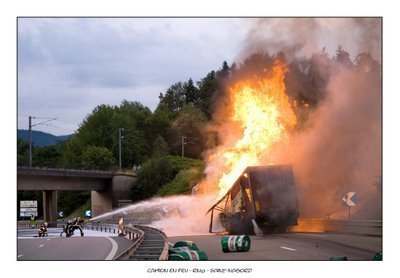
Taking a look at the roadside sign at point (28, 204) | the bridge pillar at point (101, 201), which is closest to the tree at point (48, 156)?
the roadside sign at point (28, 204)

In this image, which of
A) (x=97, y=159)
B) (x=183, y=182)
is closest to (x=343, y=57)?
(x=183, y=182)

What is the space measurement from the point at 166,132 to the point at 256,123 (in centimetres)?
631

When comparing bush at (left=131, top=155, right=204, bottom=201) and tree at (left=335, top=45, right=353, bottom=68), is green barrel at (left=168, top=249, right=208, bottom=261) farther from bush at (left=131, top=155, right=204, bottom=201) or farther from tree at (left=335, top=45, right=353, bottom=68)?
tree at (left=335, top=45, right=353, bottom=68)

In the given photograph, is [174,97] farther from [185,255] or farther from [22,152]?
[185,255]

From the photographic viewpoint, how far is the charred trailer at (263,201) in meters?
31.7

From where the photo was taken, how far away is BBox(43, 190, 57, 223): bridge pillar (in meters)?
26.3

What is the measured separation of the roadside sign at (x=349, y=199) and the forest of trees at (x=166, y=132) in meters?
4.42

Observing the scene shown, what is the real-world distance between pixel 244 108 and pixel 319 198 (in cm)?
491

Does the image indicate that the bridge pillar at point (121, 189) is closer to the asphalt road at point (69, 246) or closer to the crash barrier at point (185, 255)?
the asphalt road at point (69, 246)

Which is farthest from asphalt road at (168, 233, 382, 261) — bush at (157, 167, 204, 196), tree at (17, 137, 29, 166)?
tree at (17, 137, 29, 166)

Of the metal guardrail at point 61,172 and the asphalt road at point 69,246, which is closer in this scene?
the asphalt road at point 69,246

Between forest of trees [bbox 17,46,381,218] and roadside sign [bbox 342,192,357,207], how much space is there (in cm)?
442
